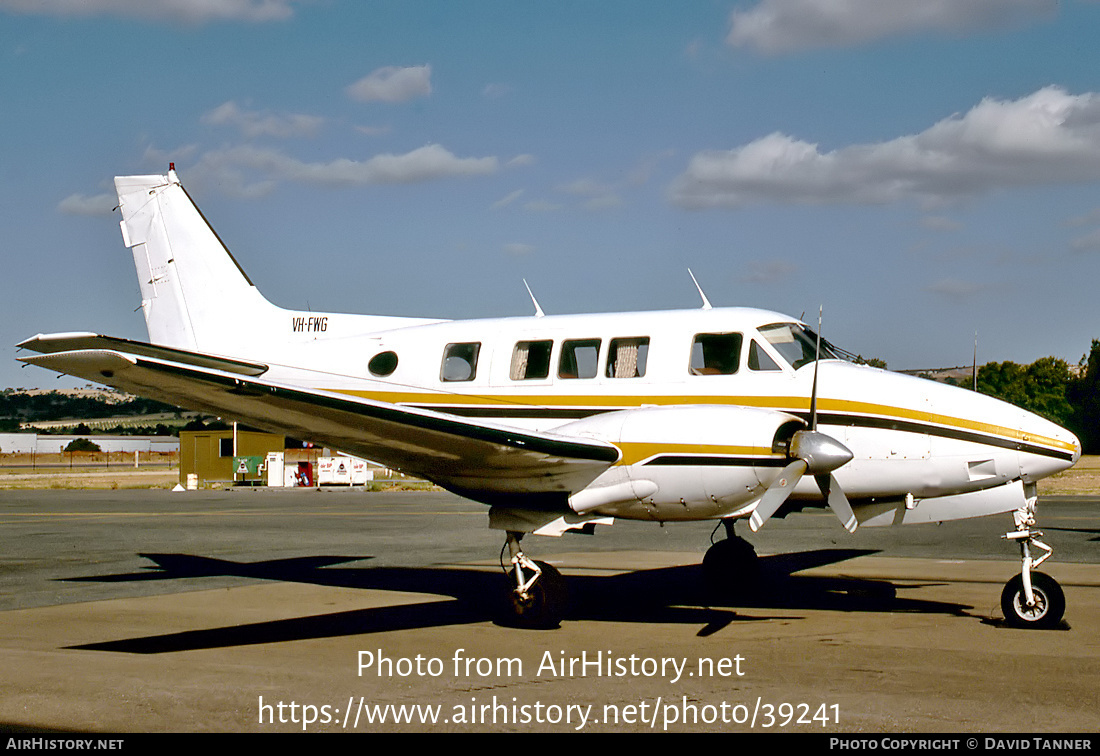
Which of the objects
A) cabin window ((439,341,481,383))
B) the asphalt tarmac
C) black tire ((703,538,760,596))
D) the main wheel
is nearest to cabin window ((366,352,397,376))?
cabin window ((439,341,481,383))

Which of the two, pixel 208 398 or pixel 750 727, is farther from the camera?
pixel 208 398

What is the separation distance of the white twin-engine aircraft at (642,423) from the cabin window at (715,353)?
0.07 feet

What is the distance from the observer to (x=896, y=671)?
328 inches

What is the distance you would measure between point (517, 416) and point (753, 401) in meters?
2.81

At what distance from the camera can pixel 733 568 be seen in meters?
13.1

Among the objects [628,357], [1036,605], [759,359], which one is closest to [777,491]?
Result: [759,359]

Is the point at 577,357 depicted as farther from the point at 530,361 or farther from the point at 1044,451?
the point at 1044,451

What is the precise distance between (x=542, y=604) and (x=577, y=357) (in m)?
3.00

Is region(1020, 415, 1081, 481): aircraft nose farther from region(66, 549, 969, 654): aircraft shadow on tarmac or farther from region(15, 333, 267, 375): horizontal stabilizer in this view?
region(15, 333, 267, 375): horizontal stabilizer

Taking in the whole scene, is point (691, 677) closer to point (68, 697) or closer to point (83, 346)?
point (68, 697)

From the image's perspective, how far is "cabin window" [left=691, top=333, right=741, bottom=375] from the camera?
11195 millimetres

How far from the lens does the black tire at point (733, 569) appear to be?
42.9ft

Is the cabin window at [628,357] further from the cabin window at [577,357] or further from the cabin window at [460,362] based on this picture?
the cabin window at [460,362]

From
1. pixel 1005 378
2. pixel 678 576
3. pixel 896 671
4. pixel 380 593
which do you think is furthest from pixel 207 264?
pixel 1005 378
